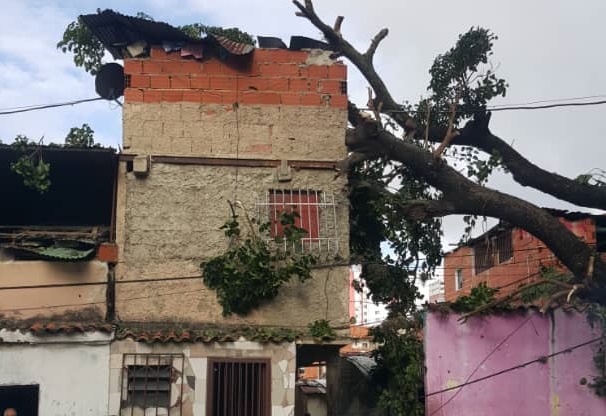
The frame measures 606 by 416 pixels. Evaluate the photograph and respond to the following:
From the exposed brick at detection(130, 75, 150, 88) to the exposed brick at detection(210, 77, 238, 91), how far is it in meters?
1.06

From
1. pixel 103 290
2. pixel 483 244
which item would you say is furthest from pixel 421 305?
pixel 483 244

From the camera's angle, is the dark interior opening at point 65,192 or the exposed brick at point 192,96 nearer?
the dark interior opening at point 65,192

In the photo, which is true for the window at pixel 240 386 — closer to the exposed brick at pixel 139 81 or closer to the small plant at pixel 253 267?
the small plant at pixel 253 267

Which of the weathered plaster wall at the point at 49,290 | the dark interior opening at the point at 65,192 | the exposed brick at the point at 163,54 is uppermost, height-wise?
the exposed brick at the point at 163,54

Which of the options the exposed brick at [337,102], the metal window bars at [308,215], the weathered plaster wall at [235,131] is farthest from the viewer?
the exposed brick at [337,102]

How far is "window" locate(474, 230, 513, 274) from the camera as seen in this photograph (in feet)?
66.3

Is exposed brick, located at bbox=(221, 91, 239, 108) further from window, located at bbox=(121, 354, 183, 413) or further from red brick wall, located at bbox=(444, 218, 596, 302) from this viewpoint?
red brick wall, located at bbox=(444, 218, 596, 302)

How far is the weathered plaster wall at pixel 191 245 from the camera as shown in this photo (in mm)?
11086

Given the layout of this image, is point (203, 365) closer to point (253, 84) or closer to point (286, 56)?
point (253, 84)

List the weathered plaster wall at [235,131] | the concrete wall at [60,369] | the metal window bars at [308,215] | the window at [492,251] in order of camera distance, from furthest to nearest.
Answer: the window at [492,251] → the weathered plaster wall at [235,131] → the metal window bars at [308,215] → the concrete wall at [60,369]

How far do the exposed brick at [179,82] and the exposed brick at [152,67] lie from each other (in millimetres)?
252

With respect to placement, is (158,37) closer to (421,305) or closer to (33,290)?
(33,290)

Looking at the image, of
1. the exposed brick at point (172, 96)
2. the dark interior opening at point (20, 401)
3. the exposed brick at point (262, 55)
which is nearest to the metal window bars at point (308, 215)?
the exposed brick at point (172, 96)

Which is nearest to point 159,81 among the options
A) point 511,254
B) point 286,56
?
point 286,56
